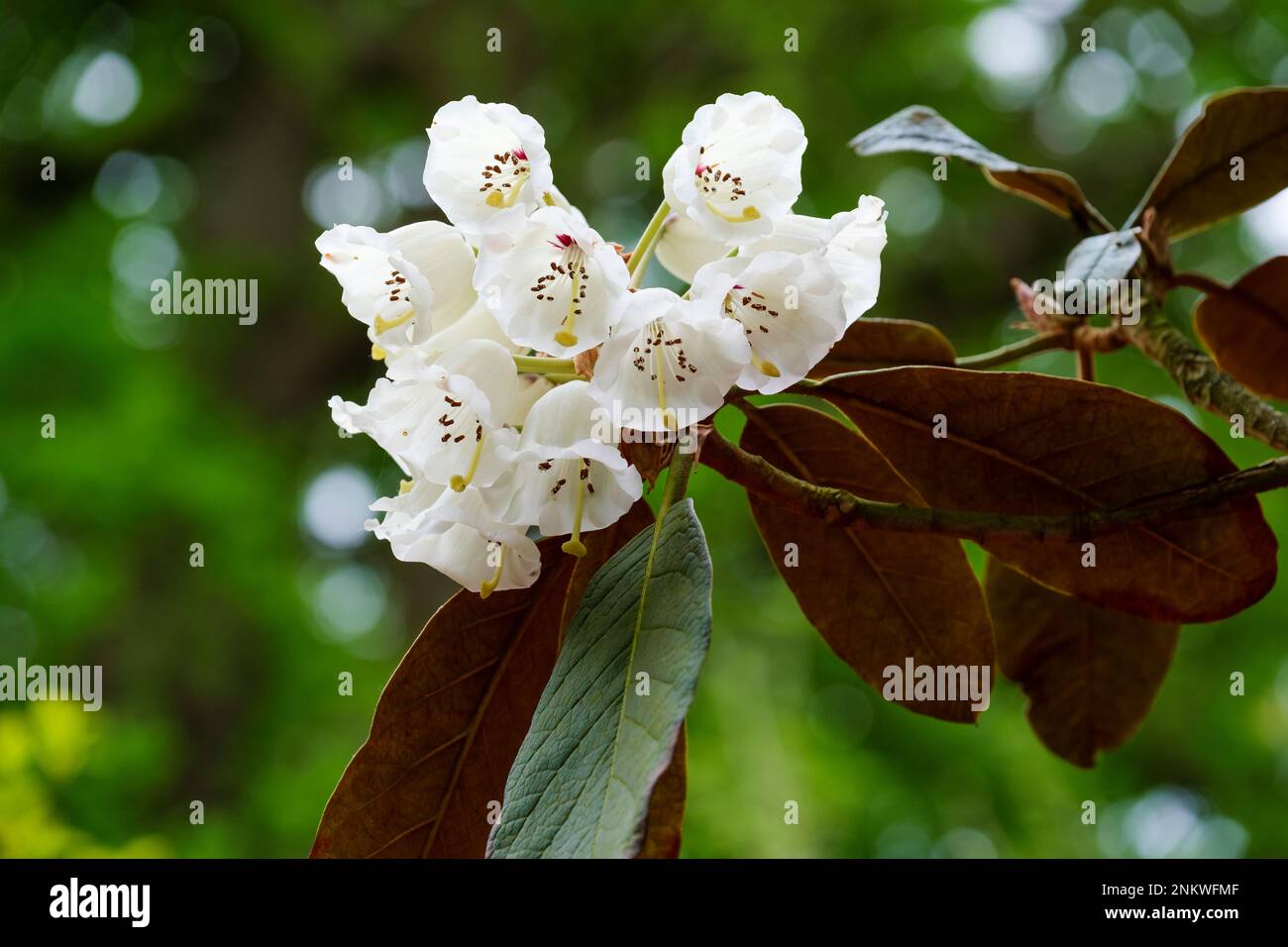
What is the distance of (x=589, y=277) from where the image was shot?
70 cm

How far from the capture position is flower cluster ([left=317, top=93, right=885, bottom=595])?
70 centimetres

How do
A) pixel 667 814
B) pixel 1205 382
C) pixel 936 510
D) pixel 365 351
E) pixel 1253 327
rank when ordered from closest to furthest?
pixel 667 814
pixel 936 510
pixel 1205 382
pixel 1253 327
pixel 365 351

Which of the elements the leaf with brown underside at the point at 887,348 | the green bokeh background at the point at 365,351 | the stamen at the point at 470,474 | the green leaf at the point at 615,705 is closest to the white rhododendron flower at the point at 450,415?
the stamen at the point at 470,474

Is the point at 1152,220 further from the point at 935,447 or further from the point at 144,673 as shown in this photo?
the point at 144,673

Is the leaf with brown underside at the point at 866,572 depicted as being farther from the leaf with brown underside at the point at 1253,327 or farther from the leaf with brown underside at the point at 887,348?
the leaf with brown underside at the point at 1253,327

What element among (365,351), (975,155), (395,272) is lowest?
(395,272)

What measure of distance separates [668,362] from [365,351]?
3812mm

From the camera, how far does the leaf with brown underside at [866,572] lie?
0.94 m

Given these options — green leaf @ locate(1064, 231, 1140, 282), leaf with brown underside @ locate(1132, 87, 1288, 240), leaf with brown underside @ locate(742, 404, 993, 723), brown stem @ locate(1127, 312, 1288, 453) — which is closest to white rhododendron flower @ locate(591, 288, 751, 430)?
leaf with brown underside @ locate(742, 404, 993, 723)

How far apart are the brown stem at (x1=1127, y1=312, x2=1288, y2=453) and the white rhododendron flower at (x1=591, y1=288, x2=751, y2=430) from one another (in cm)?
43

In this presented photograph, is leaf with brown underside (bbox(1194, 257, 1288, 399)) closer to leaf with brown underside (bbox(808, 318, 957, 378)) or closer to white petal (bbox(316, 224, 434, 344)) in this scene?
leaf with brown underside (bbox(808, 318, 957, 378))

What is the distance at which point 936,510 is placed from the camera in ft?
2.59

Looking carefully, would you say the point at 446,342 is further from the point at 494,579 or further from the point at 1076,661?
the point at 1076,661

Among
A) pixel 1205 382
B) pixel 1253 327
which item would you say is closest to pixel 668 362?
pixel 1205 382
